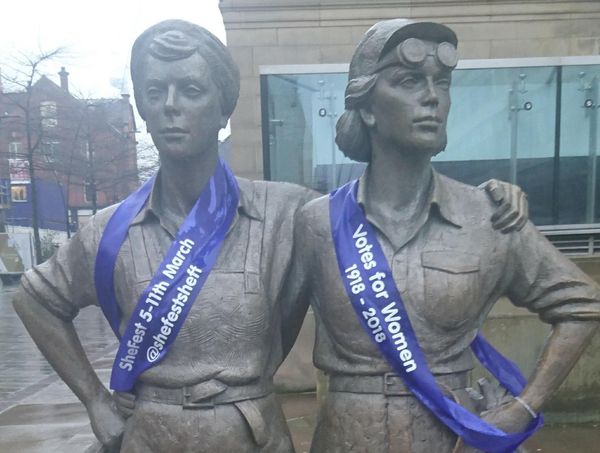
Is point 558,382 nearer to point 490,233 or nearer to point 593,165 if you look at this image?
point 490,233

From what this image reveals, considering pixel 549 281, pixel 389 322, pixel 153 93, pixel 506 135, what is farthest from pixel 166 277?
pixel 506 135

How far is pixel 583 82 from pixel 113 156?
20560mm

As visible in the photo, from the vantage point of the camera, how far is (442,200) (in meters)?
2.48

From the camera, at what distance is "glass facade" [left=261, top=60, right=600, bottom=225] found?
8.21 metres

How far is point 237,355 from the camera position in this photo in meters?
2.47

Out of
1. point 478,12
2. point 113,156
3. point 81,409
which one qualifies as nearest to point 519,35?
point 478,12

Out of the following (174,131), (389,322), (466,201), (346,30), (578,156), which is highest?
(346,30)

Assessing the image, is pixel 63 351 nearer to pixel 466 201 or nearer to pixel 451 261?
pixel 451 261

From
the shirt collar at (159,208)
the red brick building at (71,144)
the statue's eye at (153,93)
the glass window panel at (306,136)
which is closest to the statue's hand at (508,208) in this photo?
the shirt collar at (159,208)

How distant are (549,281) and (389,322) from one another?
23.4 inches

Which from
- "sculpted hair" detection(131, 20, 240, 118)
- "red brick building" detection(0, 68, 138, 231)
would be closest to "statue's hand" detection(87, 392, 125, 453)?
"sculpted hair" detection(131, 20, 240, 118)

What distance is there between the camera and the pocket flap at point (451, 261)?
2387 mm

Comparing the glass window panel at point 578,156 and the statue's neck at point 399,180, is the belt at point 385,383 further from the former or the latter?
the glass window panel at point 578,156

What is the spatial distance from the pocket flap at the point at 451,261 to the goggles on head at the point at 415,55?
2.14ft
